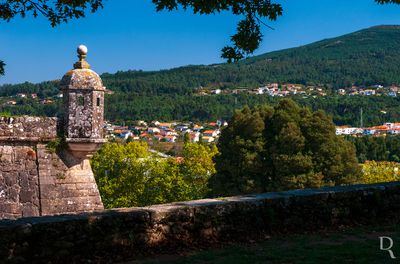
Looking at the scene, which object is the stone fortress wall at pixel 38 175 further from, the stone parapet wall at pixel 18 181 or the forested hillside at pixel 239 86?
the forested hillside at pixel 239 86

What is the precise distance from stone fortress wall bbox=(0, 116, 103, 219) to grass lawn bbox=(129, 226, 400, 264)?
174 inches

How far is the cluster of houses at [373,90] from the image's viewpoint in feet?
536

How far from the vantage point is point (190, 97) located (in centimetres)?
16100

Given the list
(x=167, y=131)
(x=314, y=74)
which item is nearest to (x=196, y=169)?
(x=167, y=131)

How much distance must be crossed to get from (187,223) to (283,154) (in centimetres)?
2011

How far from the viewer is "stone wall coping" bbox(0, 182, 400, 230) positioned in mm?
5949

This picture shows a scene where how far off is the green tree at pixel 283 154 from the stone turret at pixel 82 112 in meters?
16.2

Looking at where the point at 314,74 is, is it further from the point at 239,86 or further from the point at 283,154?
the point at 283,154

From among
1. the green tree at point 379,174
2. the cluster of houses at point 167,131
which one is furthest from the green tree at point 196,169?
the cluster of houses at point 167,131

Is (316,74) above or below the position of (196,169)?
above

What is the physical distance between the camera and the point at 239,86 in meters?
184

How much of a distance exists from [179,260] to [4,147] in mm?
5292

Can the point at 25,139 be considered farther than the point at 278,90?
No

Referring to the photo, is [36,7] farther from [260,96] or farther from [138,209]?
[260,96]
